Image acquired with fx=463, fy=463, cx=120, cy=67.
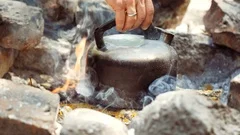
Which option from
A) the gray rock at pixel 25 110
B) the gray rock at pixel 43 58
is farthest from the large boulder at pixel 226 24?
the gray rock at pixel 25 110

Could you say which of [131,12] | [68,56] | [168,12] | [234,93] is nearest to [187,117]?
[234,93]

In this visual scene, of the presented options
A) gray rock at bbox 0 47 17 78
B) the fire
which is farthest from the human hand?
gray rock at bbox 0 47 17 78

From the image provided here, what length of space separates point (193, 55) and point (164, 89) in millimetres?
899

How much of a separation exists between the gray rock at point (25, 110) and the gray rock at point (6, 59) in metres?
0.83

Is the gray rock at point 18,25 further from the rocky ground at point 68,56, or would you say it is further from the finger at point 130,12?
the finger at point 130,12

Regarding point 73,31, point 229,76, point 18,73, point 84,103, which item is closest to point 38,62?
point 18,73

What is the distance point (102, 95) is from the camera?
2273 mm

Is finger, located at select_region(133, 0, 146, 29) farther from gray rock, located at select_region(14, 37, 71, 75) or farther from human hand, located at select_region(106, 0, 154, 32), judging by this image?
gray rock, located at select_region(14, 37, 71, 75)

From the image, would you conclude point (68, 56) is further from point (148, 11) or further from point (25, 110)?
point (25, 110)

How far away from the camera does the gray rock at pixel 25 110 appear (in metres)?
1.42

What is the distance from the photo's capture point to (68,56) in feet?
9.80

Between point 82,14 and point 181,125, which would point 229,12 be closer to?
point 82,14

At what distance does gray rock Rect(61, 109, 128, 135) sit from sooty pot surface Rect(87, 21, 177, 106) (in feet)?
2.61

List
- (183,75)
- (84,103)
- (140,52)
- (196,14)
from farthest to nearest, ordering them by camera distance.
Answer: (196,14)
(183,75)
(84,103)
(140,52)
